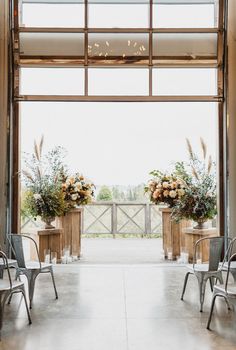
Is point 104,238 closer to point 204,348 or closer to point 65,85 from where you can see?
point 65,85

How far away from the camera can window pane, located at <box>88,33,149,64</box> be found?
7.06 metres

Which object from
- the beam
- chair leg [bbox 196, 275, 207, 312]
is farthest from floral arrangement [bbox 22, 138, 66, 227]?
chair leg [bbox 196, 275, 207, 312]

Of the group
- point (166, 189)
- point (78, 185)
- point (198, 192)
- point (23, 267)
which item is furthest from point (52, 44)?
point (23, 267)

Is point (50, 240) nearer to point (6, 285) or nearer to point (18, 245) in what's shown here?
point (18, 245)

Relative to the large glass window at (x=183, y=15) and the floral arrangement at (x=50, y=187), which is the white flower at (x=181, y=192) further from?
the large glass window at (x=183, y=15)

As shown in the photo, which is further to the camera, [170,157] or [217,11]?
[170,157]

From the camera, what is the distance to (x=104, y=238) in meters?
10.8

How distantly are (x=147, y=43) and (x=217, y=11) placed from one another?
1199 millimetres

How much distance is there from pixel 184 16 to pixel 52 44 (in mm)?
2146

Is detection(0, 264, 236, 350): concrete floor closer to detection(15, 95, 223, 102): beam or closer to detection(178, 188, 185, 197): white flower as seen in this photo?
detection(178, 188, 185, 197): white flower

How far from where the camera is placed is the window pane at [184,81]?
706cm

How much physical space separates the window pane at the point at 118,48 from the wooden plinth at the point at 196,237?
9.32 feet

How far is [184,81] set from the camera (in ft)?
23.3

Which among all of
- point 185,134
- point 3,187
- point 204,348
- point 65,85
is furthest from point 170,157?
point 204,348
